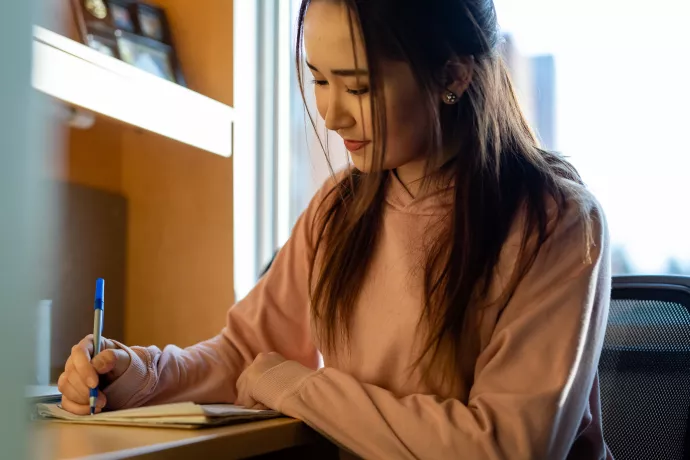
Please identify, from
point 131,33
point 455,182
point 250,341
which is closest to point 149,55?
point 131,33

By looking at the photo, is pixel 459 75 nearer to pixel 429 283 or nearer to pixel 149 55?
pixel 429 283

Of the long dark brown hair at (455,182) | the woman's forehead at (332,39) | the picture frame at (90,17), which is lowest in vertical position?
the long dark brown hair at (455,182)

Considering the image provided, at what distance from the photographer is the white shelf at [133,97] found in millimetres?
1583

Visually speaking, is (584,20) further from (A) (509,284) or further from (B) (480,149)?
(A) (509,284)

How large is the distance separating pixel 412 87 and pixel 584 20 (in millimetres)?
877

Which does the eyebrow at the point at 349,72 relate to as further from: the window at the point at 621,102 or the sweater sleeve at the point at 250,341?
the window at the point at 621,102

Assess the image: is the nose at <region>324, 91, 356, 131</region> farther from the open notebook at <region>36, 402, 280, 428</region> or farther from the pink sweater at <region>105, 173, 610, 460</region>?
the open notebook at <region>36, 402, 280, 428</region>

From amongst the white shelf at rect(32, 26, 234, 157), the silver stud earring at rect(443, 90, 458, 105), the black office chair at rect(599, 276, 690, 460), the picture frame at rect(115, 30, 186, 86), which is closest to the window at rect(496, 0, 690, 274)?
the black office chair at rect(599, 276, 690, 460)

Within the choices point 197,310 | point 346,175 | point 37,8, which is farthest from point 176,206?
point 37,8

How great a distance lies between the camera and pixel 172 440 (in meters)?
0.75

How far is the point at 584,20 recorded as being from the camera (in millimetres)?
1742

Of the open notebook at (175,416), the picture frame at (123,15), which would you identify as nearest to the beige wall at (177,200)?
the picture frame at (123,15)

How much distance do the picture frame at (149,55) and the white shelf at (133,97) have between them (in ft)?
0.48

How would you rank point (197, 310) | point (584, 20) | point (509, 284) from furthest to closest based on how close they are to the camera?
point (197, 310), point (584, 20), point (509, 284)
